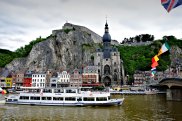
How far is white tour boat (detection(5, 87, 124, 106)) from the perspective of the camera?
4909 centimetres

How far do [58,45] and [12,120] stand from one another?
11642 centimetres

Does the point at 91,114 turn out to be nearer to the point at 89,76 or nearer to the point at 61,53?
the point at 89,76

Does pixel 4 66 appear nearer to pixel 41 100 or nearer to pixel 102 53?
pixel 102 53

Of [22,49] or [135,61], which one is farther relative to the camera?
[22,49]

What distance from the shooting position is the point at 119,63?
134 m

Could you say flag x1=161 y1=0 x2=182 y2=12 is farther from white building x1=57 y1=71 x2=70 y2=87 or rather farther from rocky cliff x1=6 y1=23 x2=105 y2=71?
rocky cliff x1=6 y1=23 x2=105 y2=71

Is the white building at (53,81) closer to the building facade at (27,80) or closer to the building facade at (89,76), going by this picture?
the building facade at (27,80)

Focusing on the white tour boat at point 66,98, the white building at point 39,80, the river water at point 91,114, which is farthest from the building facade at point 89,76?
the river water at point 91,114

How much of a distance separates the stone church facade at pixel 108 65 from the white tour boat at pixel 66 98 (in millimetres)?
80640

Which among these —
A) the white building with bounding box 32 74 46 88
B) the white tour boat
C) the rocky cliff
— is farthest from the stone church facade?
the white tour boat

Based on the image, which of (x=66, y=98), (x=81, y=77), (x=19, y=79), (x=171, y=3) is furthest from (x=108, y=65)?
(x=171, y=3)

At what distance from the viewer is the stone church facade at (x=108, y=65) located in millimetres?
131500

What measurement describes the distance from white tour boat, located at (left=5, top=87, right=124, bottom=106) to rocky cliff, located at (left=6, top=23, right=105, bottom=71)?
8454cm

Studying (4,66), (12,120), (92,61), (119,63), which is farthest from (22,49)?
(12,120)
